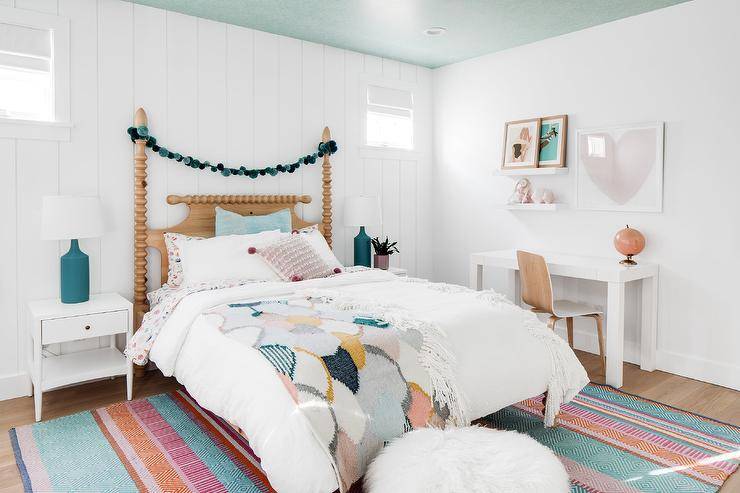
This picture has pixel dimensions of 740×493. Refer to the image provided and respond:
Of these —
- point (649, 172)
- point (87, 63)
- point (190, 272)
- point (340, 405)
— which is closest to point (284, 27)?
point (87, 63)

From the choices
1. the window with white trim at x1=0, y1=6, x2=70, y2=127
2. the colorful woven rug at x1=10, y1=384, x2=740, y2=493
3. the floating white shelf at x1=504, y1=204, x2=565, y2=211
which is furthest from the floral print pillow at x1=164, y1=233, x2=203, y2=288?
the floating white shelf at x1=504, y1=204, x2=565, y2=211

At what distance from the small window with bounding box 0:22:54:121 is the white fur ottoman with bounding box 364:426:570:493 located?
118 inches

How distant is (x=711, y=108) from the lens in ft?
11.6

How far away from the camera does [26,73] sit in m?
3.31

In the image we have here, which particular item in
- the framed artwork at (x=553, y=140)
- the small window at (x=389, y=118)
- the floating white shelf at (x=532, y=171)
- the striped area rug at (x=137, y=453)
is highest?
the small window at (x=389, y=118)

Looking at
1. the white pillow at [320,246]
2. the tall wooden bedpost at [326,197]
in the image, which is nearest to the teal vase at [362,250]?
the tall wooden bedpost at [326,197]

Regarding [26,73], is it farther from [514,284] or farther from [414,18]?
[514,284]

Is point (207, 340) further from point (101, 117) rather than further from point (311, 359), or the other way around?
point (101, 117)

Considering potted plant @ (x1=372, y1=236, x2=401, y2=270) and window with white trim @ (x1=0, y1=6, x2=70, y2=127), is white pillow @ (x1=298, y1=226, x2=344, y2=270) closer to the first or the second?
potted plant @ (x1=372, y1=236, x2=401, y2=270)

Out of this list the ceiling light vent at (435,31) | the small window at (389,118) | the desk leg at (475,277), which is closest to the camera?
the ceiling light vent at (435,31)

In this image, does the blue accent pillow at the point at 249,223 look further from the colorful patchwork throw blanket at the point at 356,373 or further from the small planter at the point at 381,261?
the colorful patchwork throw blanket at the point at 356,373

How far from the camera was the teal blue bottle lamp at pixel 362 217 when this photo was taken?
4.50 metres

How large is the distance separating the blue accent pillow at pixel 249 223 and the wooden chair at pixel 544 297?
1.78 m

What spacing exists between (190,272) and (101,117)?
46.6 inches
